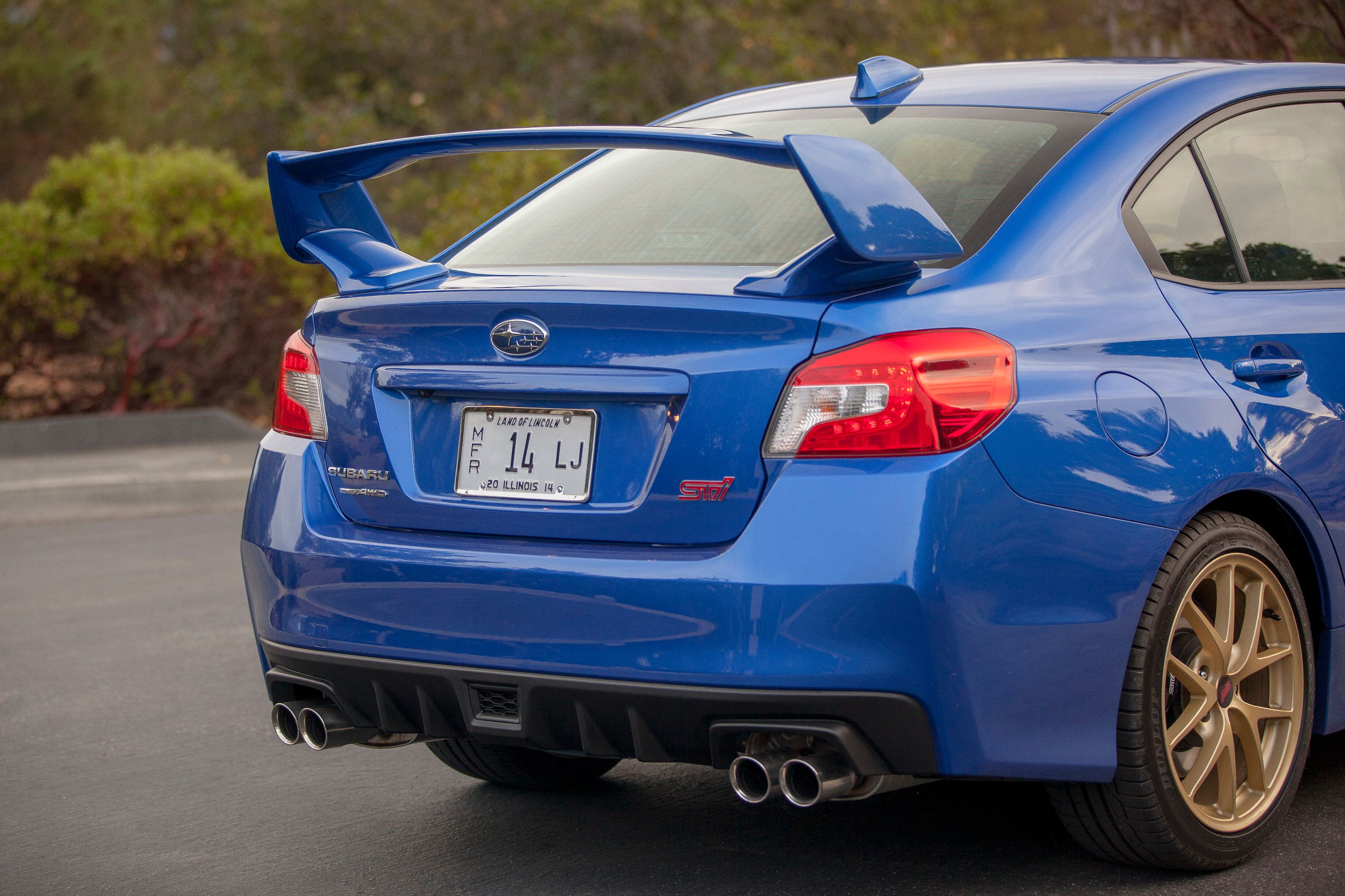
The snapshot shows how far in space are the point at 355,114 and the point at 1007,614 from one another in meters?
19.0

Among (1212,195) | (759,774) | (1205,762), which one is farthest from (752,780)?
(1212,195)

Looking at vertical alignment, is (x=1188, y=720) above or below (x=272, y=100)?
below

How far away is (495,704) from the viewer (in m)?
2.98

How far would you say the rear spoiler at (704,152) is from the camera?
276cm

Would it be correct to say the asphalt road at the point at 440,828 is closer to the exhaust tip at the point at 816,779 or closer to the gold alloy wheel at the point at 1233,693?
the gold alloy wheel at the point at 1233,693

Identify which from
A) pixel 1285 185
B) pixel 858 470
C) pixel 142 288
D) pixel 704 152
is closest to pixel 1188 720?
pixel 858 470

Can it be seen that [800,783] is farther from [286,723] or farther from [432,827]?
[432,827]

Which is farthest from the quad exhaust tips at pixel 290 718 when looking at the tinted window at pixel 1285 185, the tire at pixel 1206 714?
the tinted window at pixel 1285 185

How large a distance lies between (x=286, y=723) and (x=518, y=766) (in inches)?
31.5

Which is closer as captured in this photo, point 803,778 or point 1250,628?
point 803,778

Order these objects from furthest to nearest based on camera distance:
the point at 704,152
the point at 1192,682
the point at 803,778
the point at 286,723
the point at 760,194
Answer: the point at 760,194 < the point at 286,723 < the point at 1192,682 < the point at 704,152 < the point at 803,778

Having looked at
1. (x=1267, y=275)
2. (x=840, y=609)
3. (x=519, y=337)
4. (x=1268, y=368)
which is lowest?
(x=840, y=609)

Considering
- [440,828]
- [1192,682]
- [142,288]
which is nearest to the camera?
[1192,682]

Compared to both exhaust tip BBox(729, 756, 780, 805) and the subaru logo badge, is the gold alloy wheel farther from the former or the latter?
the subaru logo badge
